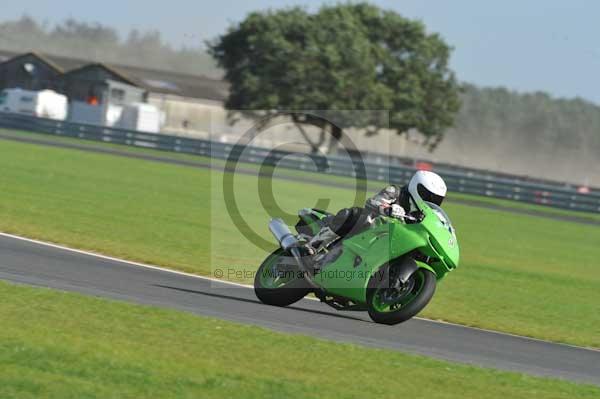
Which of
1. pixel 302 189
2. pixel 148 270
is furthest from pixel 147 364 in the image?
pixel 302 189

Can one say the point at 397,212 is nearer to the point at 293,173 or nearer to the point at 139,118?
the point at 293,173

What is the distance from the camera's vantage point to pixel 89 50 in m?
99.3

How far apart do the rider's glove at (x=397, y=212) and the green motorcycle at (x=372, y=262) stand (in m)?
0.10

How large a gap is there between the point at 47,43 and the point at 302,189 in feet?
241

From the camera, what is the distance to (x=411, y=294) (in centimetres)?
962

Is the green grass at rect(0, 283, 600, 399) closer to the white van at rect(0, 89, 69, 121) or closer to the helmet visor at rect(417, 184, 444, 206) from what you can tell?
the helmet visor at rect(417, 184, 444, 206)

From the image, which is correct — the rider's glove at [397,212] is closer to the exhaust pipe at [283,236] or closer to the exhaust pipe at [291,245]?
the exhaust pipe at [291,245]

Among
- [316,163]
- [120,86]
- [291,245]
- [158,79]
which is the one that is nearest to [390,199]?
[291,245]

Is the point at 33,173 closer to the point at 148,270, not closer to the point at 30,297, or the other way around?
the point at 148,270

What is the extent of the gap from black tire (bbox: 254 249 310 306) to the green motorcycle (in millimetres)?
11

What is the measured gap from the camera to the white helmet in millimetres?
9727

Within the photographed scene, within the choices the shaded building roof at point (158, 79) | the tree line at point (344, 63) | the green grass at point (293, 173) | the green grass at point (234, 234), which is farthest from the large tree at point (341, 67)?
the green grass at point (234, 234)

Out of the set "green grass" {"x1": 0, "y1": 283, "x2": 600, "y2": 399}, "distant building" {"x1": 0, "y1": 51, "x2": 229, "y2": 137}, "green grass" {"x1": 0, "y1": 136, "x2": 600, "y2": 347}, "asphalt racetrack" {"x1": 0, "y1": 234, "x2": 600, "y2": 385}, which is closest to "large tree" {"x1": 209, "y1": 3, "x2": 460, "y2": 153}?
"distant building" {"x1": 0, "y1": 51, "x2": 229, "y2": 137}

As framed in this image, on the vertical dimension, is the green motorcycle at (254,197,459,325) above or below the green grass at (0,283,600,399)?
above
